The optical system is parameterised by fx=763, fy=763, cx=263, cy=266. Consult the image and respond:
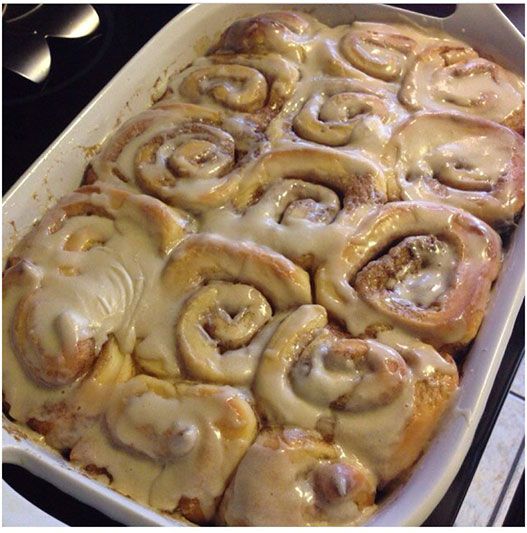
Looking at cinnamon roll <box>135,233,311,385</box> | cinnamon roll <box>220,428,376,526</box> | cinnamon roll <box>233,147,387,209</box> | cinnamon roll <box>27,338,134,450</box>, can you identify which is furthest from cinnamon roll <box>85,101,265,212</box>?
cinnamon roll <box>220,428,376,526</box>

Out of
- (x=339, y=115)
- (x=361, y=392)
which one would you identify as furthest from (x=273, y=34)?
(x=361, y=392)

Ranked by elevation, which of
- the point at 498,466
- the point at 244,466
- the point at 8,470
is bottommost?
the point at 498,466

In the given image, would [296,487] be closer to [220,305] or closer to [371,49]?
[220,305]

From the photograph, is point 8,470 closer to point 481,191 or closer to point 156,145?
point 156,145

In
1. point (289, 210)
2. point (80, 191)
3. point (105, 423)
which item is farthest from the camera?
point (80, 191)

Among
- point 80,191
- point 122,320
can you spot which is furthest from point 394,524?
point 80,191

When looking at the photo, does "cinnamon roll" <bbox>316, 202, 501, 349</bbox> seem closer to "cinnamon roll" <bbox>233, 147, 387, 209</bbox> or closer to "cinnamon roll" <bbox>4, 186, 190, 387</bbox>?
"cinnamon roll" <bbox>233, 147, 387, 209</bbox>

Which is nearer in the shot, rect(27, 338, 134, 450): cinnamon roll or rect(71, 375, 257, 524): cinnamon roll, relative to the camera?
rect(71, 375, 257, 524): cinnamon roll
